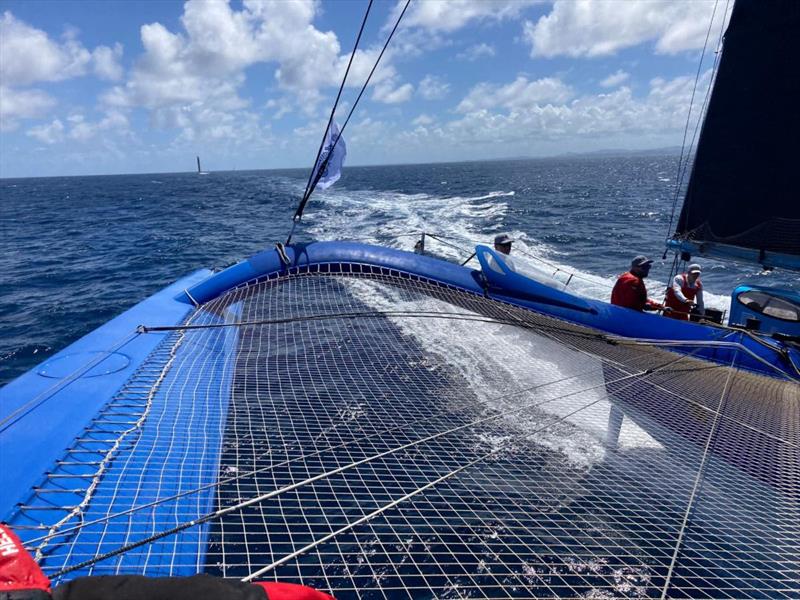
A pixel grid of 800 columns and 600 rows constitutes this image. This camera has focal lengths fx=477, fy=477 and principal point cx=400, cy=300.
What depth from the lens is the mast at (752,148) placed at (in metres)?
7.38

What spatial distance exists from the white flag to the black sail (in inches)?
251

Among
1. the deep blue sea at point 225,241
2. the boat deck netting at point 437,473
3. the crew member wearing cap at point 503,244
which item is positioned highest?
the crew member wearing cap at point 503,244

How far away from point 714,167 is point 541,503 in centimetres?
703

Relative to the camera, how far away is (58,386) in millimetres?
4293

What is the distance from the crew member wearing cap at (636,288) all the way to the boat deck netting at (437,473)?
2.55 feet

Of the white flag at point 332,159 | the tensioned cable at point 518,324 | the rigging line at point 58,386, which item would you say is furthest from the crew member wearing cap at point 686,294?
the rigging line at point 58,386

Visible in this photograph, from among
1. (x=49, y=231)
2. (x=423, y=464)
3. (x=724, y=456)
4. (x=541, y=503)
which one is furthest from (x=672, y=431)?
(x=49, y=231)

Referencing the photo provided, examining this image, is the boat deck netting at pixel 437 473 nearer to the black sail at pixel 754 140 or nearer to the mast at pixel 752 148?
the mast at pixel 752 148

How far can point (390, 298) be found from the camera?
1001 cm

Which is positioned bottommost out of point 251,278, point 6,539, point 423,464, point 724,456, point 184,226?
point 184,226

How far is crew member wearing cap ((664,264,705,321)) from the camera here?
7042 mm

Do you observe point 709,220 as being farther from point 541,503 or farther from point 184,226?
point 184,226

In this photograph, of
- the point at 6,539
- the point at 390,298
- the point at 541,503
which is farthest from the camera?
the point at 390,298

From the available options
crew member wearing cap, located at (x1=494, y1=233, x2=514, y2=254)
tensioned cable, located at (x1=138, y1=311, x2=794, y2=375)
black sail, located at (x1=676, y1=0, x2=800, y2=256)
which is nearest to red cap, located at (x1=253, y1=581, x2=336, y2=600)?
tensioned cable, located at (x1=138, y1=311, x2=794, y2=375)
